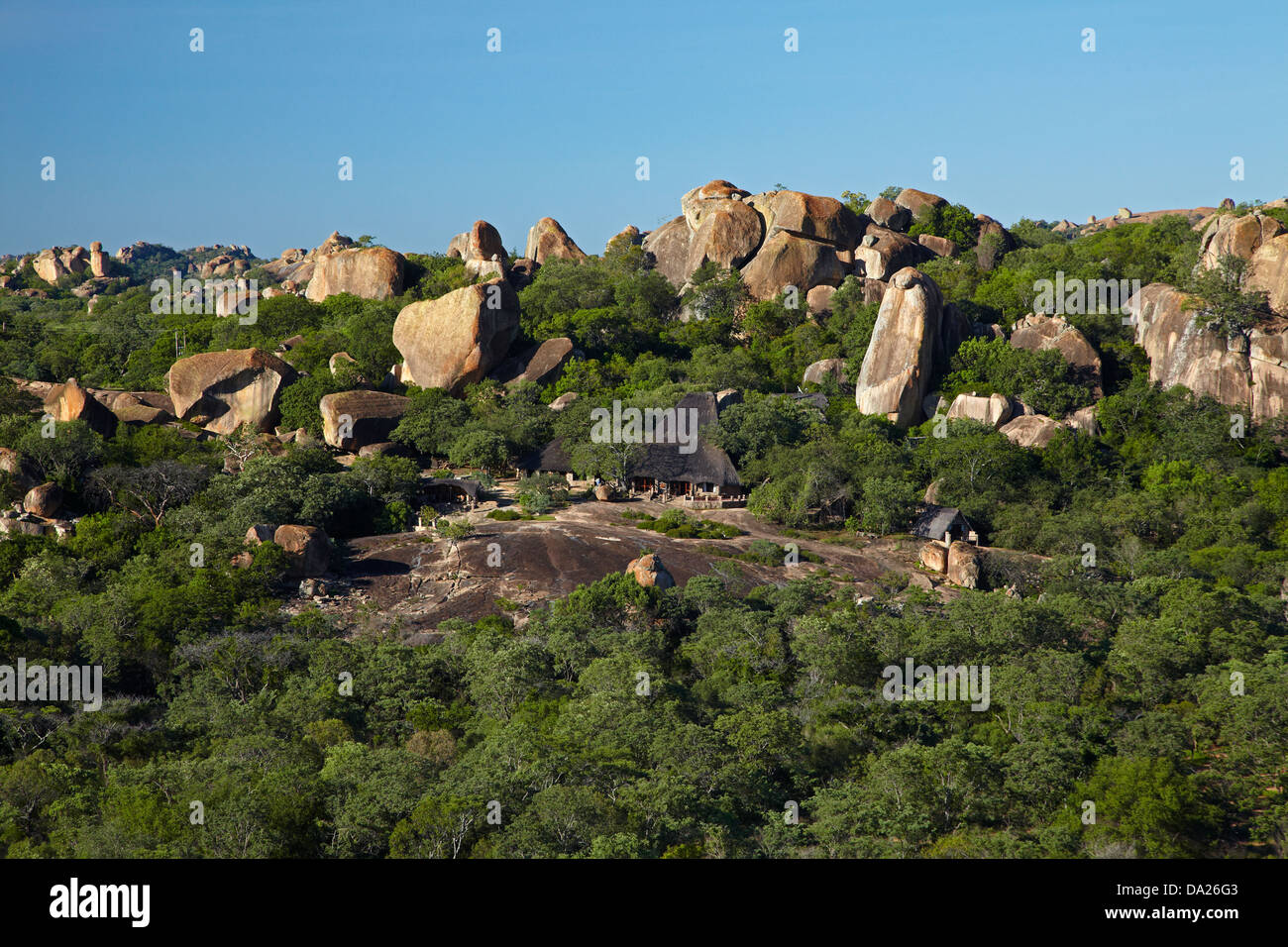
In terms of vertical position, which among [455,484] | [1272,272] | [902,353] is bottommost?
[455,484]

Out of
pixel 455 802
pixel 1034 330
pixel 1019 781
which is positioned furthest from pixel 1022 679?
pixel 1034 330

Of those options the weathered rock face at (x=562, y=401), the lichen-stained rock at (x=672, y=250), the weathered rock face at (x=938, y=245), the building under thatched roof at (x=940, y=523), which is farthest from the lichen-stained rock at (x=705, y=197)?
the building under thatched roof at (x=940, y=523)

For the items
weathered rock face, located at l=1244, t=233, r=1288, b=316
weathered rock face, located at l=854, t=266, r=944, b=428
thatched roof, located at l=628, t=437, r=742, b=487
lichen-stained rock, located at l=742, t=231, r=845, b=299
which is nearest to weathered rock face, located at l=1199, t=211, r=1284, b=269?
weathered rock face, located at l=1244, t=233, r=1288, b=316

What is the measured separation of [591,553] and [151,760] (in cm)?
1454

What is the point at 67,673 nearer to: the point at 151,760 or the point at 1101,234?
the point at 151,760

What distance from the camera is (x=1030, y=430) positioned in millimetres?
43906

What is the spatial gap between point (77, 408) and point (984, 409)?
33752mm

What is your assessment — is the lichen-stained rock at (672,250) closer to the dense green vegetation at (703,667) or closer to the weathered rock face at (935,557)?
the dense green vegetation at (703,667)

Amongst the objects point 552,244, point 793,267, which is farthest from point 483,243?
point 793,267

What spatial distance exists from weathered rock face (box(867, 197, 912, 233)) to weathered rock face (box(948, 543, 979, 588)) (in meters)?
36.9

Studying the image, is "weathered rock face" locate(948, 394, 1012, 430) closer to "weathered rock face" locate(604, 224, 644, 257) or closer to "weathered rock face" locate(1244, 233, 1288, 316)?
"weathered rock face" locate(1244, 233, 1288, 316)

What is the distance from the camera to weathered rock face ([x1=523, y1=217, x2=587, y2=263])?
7406 cm

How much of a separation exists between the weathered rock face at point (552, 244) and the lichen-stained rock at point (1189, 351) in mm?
36101

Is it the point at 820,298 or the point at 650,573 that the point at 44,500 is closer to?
the point at 650,573
